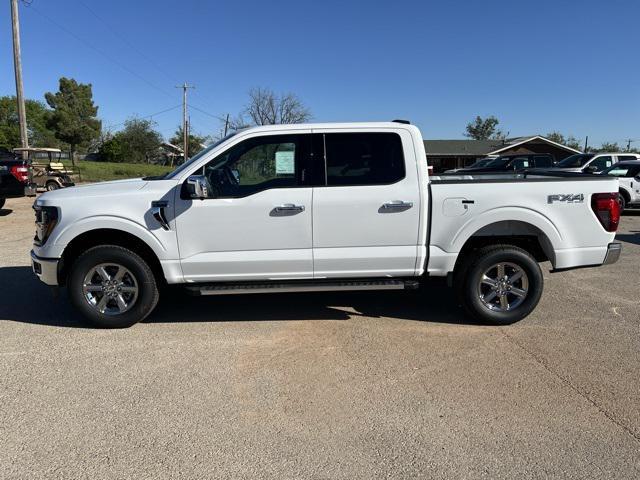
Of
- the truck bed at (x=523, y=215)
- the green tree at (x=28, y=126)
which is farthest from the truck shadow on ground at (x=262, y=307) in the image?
the green tree at (x=28, y=126)

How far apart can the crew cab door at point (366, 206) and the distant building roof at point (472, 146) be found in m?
46.6

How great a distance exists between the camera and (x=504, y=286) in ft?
16.4

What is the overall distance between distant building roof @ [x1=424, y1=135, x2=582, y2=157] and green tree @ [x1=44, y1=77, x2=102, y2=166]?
4074 centimetres

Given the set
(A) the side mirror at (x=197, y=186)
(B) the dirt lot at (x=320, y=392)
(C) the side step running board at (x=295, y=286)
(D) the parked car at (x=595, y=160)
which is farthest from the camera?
(D) the parked car at (x=595, y=160)

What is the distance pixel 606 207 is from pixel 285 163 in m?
3.24

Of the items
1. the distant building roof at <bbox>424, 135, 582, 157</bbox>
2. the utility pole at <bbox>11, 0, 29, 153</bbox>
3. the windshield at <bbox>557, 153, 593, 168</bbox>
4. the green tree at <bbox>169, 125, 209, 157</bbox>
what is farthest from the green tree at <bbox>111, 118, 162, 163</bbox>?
the windshield at <bbox>557, 153, 593, 168</bbox>

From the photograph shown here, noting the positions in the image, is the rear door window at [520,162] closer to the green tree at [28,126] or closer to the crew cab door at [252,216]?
the crew cab door at [252,216]

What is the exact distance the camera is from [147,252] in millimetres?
4961

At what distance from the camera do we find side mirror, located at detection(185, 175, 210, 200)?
448 cm

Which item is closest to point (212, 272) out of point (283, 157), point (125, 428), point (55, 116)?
point (283, 157)

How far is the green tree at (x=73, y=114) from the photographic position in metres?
57.5

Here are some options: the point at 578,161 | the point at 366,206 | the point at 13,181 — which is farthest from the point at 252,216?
the point at 578,161

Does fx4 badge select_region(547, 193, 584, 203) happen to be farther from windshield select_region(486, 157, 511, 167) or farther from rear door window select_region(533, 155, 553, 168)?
windshield select_region(486, 157, 511, 167)

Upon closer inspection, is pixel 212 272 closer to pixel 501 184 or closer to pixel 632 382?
pixel 501 184
